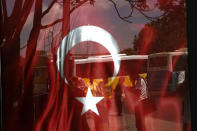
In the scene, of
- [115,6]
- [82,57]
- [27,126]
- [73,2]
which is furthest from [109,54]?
[27,126]

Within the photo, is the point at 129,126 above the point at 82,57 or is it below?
below

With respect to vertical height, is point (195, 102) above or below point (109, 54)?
below

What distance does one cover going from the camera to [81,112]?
2.12m

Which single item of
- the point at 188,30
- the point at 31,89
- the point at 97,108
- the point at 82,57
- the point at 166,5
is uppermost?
the point at 166,5

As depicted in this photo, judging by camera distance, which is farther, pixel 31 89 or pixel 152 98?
pixel 31 89

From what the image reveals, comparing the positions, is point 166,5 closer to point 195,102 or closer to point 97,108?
point 195,102

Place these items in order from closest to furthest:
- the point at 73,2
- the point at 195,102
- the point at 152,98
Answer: the point at 195,102, the point at 152,98, the point at 73,2

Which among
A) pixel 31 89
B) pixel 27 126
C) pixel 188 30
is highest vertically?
pixel 188 30

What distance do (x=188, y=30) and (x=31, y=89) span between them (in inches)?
49.7

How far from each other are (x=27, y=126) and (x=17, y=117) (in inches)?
4.3

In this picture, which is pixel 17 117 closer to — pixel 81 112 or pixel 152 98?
→ pixel 81 112

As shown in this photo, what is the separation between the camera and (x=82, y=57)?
2080 mm

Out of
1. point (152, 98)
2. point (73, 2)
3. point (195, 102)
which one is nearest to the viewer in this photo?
point (195, 102)

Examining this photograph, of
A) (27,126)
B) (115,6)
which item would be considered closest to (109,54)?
A: (115,6)
